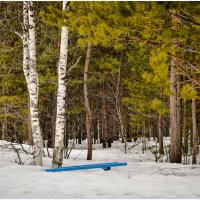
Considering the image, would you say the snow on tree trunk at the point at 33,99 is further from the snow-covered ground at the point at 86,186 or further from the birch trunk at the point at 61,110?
the snow-covered ground at the point at 86,186

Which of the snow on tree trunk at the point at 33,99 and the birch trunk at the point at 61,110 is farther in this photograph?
the snow on tree trunk at the point at 33,99

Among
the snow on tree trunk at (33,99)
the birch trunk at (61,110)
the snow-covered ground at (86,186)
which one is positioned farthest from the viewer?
the snow on tree trunk at (33,99)

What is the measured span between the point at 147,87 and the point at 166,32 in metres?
11.1

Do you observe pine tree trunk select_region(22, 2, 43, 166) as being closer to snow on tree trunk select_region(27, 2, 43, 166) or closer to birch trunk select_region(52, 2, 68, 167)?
snow on tree trunk select_region(27, 2, 43, 166)

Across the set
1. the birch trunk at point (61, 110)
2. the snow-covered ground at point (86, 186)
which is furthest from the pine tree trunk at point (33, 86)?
the snow-covered ground at point (86, 186)

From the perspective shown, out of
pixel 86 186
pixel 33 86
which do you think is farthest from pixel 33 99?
pixel 86 186

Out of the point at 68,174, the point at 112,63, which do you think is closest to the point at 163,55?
the point at 68,174

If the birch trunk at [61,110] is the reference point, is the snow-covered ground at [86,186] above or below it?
below

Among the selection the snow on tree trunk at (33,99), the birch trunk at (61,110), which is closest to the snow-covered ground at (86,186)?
the birch trunk at (61,110)

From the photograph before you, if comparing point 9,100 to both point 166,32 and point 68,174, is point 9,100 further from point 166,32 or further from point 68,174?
point 166,32

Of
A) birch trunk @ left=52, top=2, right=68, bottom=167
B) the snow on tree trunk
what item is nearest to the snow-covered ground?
birch trunk @ left=52, top=2, right=68, bottom=167

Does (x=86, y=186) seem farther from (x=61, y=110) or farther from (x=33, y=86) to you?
(x=33, y=86)

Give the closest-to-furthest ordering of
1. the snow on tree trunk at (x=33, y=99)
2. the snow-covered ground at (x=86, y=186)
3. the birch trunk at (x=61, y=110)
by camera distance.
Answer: the snow-covered ground at (x=86, y=186)
the birch trunk at (x=61, y=110)
the snow on tree trunk at (x=33, y=99)

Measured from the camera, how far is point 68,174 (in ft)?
23.4
